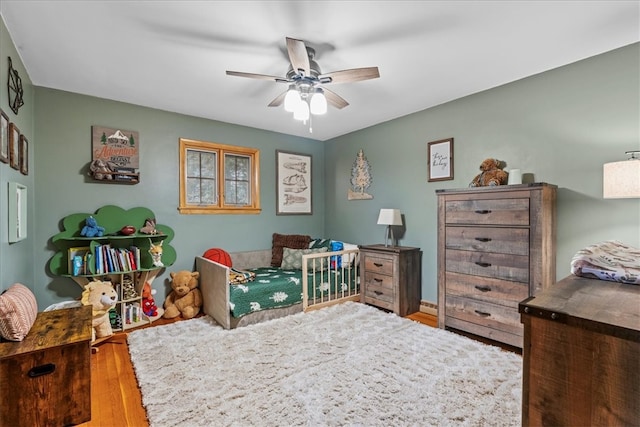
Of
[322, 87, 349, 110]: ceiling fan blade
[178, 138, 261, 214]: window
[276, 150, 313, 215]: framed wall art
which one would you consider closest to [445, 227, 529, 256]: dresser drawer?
[322, 87, 349, 110]: ceiling fan blade

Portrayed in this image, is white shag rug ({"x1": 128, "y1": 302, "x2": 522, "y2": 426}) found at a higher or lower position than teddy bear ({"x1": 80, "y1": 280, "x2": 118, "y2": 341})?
lower

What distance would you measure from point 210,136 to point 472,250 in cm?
327

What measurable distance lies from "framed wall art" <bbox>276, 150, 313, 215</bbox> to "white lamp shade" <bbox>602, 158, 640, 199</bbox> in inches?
138

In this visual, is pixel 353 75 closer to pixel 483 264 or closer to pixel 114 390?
pixel 483 264

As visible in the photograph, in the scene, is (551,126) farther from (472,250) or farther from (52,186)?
(52,186)

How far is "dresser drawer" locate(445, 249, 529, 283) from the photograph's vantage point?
2.42 metres

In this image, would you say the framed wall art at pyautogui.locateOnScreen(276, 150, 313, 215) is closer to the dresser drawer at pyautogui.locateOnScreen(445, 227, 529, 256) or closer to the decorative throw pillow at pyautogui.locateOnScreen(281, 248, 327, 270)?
the decorative throw pillow at pyautogui.locateOnScreen(281, 248, 327, 270)

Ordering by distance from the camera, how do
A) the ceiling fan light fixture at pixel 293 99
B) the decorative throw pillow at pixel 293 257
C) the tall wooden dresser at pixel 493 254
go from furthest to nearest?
the decorative throw pillow at pixel 293 257, the tall wooden dresser at pixel 493 254, the ceiling fan light fixture at pixel 293 99

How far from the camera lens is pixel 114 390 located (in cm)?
204

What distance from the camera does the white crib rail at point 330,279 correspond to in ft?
11.4

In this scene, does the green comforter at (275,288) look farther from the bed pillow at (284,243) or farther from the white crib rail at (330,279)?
the bed pillow at (284,243)

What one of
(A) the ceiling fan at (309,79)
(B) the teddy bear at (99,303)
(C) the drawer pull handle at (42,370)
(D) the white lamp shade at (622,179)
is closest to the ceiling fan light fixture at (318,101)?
(A) the ceiling fan at (309,79)

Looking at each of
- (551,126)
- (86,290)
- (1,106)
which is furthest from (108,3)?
(551,126)

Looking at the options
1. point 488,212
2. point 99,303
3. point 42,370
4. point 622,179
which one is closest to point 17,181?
point 99,303
